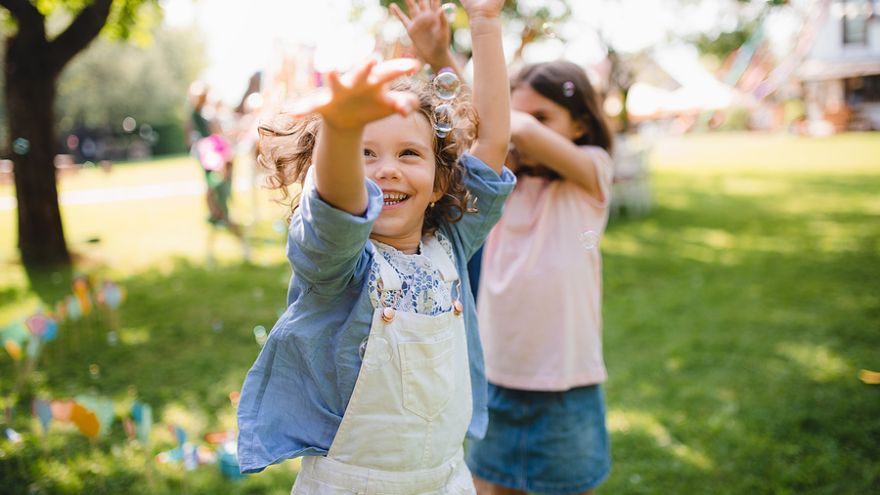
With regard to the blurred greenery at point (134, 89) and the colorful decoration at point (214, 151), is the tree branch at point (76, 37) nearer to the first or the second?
the colorful decoration at point (214, 151)

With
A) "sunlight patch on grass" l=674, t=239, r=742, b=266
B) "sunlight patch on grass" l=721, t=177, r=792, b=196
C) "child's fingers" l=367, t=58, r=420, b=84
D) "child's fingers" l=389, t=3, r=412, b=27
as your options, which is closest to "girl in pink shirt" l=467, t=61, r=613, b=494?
"child's fingers" l=389, t=3, r=412, b=27

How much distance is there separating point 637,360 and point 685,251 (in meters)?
3.57

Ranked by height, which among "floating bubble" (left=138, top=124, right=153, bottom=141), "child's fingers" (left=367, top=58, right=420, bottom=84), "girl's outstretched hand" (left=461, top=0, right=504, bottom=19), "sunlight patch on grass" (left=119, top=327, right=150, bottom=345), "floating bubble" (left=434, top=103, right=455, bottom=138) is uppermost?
"girl's outstretched hand" (left=461, top=0, right=504, bottom=19)

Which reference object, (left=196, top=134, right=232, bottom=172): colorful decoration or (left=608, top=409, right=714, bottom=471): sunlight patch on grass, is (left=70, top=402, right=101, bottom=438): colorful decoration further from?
(left=196, top=134, right=232, bottom=172): colorful decoration

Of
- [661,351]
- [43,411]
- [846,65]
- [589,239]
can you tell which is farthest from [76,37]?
[846,65]

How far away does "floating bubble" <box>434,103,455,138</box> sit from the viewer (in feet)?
4.44

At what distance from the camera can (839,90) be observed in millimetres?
16125

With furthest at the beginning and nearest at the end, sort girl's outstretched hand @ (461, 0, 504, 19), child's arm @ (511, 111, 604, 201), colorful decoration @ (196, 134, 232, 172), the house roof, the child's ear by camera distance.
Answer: the house roof, colorful decoration @ (196, 134, 232, 172), the child's ear, child's arm @ (511, 111, 604, 201), girl's outstretched hand @ (461, 0, 504, 19)

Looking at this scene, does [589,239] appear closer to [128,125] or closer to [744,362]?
[744,362]

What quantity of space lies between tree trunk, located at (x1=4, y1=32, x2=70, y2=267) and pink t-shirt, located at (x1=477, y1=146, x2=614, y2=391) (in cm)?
650

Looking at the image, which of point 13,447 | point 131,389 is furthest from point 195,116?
point 13,447

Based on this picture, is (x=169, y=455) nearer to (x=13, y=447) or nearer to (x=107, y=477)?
(x=107, y=477)

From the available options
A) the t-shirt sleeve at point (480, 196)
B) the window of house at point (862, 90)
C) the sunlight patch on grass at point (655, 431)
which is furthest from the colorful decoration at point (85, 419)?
the window of house at point (862, 90)

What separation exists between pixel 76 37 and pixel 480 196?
6626mm
